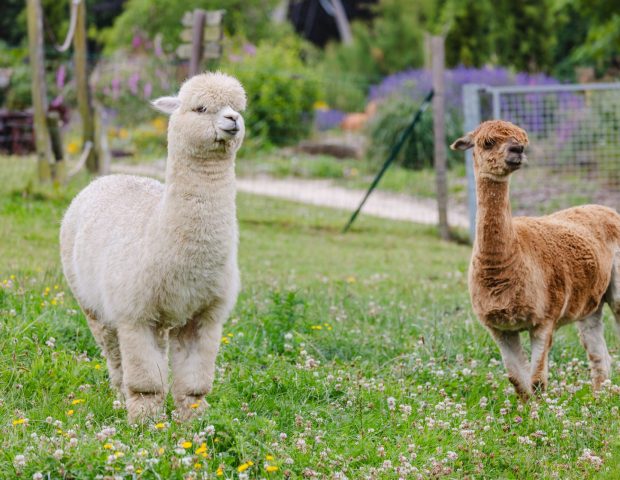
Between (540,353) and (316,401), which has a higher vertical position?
(540,353)

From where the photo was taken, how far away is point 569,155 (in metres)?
13.8

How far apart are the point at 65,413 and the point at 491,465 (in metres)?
2.10

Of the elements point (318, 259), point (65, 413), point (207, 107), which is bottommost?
point (318, 259)

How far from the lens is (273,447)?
4.36 metres

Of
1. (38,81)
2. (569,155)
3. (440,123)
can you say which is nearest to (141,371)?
(38,81)

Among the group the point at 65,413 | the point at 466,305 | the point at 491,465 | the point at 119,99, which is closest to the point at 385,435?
the point at 491,465

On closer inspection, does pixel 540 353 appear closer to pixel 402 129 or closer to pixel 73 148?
Result: pixel 402 129

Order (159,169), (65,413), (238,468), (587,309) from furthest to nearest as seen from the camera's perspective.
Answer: (159,169) → (587,309) → (65,413) → (238,468)

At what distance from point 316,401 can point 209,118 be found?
1.68 meters

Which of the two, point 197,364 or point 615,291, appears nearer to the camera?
point 197,364

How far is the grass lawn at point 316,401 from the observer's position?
4184mm

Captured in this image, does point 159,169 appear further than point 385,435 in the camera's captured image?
Yes

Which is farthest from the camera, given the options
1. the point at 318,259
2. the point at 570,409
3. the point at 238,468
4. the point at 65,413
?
the point at 318,259

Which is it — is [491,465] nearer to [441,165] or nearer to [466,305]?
[466,305]
